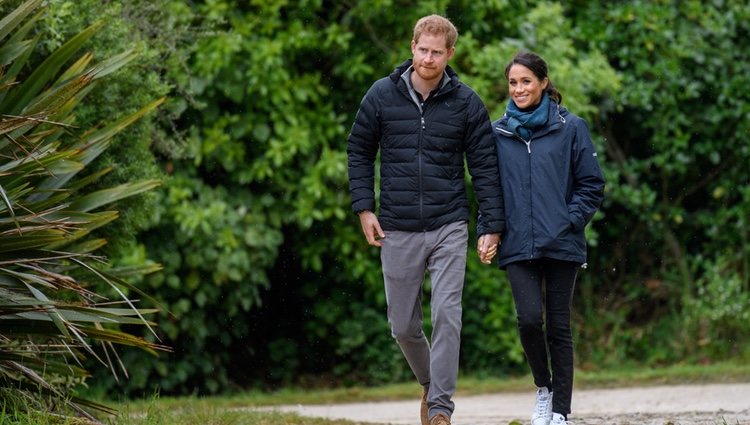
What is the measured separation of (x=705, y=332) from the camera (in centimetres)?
1187

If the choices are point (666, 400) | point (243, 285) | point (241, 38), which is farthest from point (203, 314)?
point (666, 400)

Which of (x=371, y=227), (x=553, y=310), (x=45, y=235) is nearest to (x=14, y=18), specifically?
(x=45, y=235)

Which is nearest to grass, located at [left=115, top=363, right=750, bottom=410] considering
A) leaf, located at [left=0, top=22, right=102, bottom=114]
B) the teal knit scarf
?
leaf, located at [left=0, top=22, right=102, bottom=114]

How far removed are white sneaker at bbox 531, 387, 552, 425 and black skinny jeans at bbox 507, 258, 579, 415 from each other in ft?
0.26

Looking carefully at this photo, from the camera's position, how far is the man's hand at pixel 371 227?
592cm

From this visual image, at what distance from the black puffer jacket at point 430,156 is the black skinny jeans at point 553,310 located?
28 centimetres

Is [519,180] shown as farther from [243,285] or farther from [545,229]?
[243,285]

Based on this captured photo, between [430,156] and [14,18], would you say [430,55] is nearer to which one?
[430,156]

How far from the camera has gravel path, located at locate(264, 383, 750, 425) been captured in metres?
7.07

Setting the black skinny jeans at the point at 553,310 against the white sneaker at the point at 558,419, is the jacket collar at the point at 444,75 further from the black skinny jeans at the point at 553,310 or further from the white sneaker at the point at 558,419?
the white sneaker at the point at 558,419

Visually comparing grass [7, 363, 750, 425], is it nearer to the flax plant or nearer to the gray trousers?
the flax plant

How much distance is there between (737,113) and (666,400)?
4058 mm

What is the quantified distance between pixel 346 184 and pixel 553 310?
521cm

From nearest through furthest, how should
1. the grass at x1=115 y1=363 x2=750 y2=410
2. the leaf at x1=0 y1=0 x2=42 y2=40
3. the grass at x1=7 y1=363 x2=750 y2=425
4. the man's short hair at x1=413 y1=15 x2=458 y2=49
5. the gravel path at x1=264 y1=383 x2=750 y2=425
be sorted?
the man's short hair at x1=413 y1=15 x2=458 y2=49 < the leaf at x1=0 y1=0 x2=42 y2=40 < the gravel path at x1=264 y1=383 x2=750 y2=425 < the grass at x1=7 y1=363 x2=750 y2=425 < the grass at x1=115 y1=363 x2=750 y2=410
